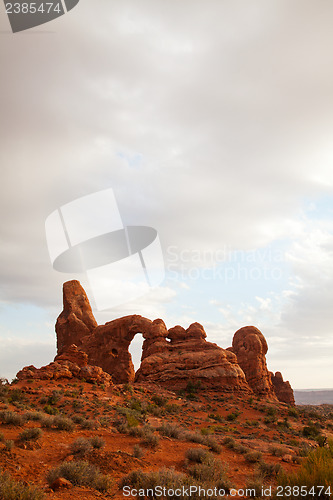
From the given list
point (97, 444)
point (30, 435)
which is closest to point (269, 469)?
point (97, 444)

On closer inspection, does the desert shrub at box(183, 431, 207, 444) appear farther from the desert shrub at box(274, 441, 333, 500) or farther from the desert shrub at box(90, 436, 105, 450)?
the desert shrub at box(274, 441, 333, 500)

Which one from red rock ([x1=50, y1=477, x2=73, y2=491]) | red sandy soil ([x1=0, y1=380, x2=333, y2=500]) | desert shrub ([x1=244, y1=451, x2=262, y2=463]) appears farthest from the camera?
desert shrub ([x1=244, y1=451, x2=262, y2=463])

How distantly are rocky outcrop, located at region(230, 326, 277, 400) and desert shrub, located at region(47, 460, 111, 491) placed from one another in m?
42.7

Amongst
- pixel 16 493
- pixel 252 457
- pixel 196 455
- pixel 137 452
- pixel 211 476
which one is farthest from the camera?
pixel 252 457

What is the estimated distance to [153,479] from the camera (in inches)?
326

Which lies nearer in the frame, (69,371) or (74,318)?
(69,371)

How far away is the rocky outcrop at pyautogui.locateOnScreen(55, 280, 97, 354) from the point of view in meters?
47.8

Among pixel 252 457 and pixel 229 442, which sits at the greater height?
Result: pixel 252 457

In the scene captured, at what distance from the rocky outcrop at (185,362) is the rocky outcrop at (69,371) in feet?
31.6

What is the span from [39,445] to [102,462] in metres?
2.72

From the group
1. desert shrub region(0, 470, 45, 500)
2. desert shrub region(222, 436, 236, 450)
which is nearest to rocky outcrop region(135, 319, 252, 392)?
desert shrub region(222, 436, 236, 450)

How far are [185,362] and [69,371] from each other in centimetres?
1622

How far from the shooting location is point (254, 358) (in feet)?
163

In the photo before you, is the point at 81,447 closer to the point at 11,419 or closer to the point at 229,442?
the point at 11,419
